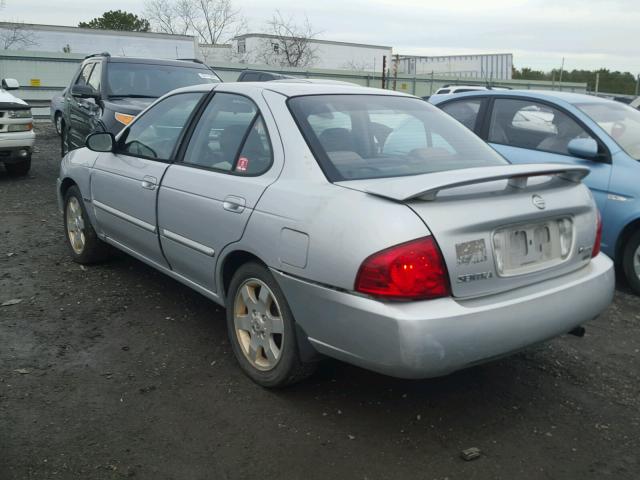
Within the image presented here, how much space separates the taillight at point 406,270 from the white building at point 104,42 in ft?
77.7

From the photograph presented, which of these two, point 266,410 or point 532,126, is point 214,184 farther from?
point 532,126

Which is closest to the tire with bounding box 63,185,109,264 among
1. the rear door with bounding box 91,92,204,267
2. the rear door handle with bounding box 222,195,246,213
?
the rear door with bounding box 91,92,204,267

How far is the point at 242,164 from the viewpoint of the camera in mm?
3564

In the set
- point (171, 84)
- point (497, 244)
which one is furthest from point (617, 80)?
point (497, 244)

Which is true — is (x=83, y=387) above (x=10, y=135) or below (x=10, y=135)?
below

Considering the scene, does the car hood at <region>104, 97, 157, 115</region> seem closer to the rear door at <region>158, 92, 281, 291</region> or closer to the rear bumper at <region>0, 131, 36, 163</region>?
the rear bumper at <region>0, 131, 36, 163</region>

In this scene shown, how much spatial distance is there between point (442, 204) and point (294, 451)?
129cm

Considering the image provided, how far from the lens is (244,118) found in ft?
12.2

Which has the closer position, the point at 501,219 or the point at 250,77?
the point at 501,219

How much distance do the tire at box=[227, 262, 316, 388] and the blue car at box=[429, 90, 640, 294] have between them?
10.7ft

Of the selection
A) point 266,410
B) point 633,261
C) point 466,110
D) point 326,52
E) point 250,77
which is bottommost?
point 266,410

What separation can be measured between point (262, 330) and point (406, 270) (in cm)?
106

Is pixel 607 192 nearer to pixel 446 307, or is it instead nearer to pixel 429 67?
pixel 446 307

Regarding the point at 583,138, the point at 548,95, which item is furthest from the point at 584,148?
the point at 548,95
